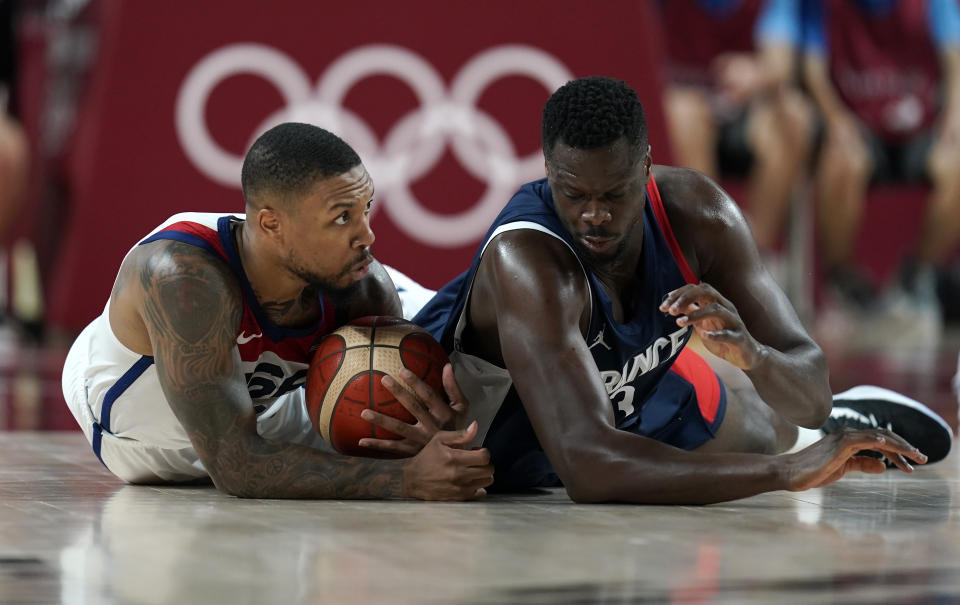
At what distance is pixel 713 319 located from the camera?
11.4ft

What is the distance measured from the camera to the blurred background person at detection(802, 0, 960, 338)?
1316 centimetres

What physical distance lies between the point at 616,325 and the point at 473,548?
1052 millimetres

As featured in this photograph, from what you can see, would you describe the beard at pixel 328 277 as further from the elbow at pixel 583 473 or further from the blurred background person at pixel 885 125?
the blurred background person at pixel 885 125

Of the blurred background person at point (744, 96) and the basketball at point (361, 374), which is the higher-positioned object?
the blurred background person at point (744, 96)

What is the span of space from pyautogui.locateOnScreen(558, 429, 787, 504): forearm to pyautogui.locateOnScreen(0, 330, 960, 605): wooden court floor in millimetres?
61

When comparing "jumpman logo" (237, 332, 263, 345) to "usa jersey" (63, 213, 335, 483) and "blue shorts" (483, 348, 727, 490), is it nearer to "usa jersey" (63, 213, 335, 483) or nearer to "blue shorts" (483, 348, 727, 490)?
"usa jersey" (63, 213, 335, 483)

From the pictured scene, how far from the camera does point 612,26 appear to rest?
31.3 ft

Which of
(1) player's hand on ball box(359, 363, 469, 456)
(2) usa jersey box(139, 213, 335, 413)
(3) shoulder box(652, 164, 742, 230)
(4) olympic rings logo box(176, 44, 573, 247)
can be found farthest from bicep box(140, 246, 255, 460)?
(4) olympic rings logo box(176, 44, 573, 247)

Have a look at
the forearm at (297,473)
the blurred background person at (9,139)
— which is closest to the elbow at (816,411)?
the forearm at (297,473)

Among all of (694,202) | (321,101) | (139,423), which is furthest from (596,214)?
(321,101)

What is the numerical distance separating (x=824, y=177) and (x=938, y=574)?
10.7 m

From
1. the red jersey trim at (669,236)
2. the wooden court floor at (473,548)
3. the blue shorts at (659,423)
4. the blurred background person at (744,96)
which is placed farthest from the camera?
the blurred background person at (744,96)

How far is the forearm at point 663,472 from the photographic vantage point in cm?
357

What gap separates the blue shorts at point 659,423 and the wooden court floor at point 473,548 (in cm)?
13
